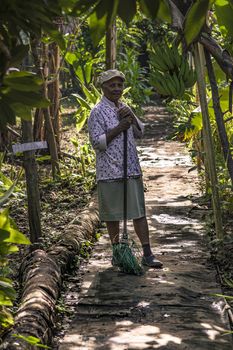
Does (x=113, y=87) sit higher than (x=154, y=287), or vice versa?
(x=113, y=87)

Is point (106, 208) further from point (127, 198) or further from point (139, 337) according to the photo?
point (139, 337)

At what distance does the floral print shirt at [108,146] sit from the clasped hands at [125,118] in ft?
0.17

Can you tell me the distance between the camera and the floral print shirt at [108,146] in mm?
6172

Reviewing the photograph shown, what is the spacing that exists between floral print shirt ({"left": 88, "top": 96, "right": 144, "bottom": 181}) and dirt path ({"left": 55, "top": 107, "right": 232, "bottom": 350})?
2.67 feet

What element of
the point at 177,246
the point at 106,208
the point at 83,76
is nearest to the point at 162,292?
the point at 106,208

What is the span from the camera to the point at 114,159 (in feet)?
20.4

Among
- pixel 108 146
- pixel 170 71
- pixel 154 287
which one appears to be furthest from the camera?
pixel 108 146

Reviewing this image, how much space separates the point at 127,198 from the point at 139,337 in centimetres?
191

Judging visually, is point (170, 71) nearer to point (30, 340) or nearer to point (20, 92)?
point (30, 340)

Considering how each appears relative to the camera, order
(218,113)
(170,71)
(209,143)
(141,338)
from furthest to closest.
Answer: (209,143), (218,113), (170,71), (141,338)

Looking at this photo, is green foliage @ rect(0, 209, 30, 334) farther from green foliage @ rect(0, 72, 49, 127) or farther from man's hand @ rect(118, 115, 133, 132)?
man's hand @ rect(118, 115, 133, 132)

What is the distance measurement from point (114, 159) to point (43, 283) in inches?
57.9

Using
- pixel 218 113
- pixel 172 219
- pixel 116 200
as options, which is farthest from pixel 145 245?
pixel 172 219

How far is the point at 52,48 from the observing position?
11.2m
